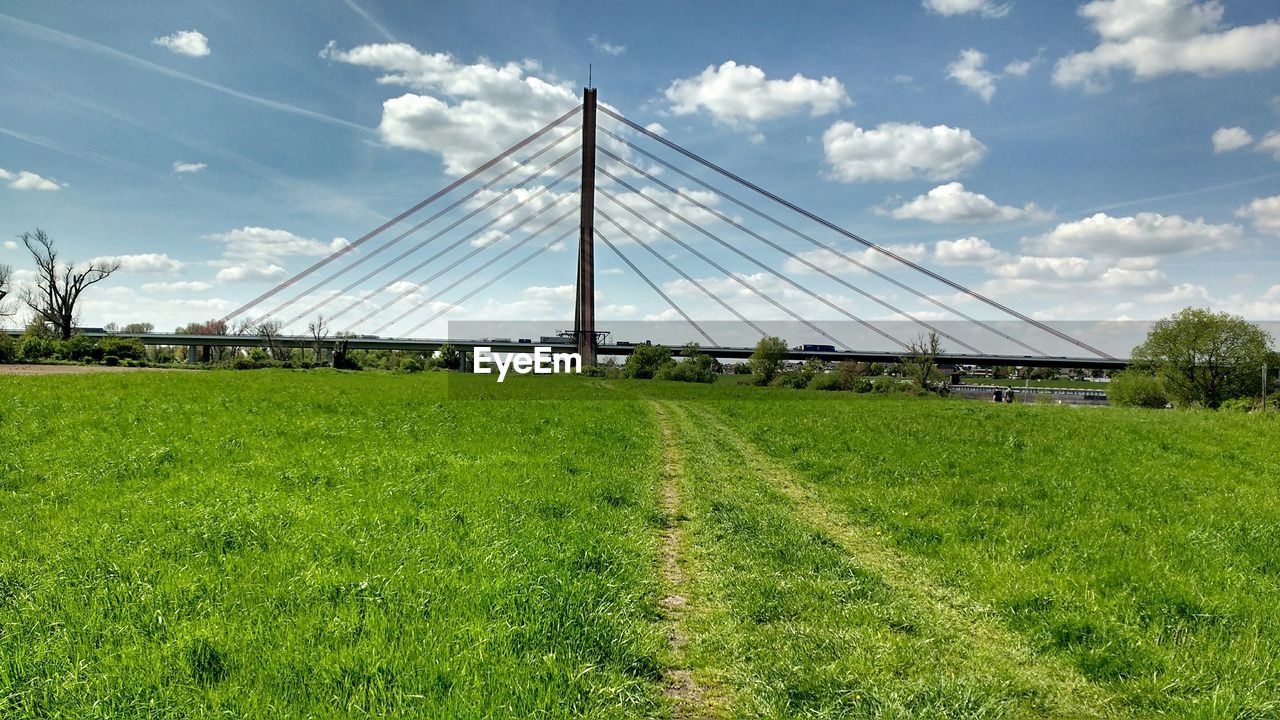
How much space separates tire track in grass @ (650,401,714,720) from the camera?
16.0 feet

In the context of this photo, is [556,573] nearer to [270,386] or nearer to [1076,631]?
[1076,631]

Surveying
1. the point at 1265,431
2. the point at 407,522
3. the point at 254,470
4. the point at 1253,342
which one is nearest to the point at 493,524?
the point at 407,522

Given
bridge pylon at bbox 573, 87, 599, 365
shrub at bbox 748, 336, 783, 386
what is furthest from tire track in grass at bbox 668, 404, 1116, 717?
shrub at bbox 748, 336, 783, 386

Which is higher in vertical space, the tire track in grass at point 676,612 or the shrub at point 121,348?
the shrub at point 121,348

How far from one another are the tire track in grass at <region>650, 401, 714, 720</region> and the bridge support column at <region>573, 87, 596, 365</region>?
58.2 metres

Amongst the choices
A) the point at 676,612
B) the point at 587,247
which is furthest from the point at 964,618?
the point at 587,247

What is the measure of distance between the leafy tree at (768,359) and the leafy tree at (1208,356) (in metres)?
44.5

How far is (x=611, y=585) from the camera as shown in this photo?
6.89 metres

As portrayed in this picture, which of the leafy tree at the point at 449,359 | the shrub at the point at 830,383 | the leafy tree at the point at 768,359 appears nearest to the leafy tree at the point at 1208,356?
the shrub at the point at 830,383

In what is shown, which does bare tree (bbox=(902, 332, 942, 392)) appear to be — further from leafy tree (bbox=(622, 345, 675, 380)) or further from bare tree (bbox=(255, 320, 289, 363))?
bare tree (bbox=(255, 320, 289, 363))

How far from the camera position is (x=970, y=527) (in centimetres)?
981

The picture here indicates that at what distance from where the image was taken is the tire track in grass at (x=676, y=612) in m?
4.87

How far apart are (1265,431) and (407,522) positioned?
2960cm

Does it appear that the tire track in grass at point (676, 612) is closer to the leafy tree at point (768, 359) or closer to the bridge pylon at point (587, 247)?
the bridge pylon at point (587, 247)
